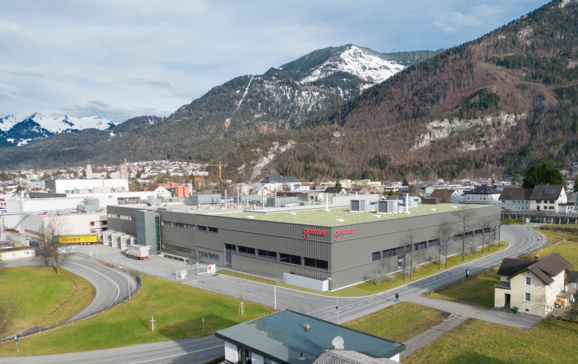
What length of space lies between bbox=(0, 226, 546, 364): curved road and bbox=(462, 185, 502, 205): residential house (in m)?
61.1

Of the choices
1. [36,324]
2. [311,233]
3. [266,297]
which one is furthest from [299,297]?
[36,324]

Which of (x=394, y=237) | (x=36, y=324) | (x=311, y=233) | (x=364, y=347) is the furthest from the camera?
(x=394, y=237)

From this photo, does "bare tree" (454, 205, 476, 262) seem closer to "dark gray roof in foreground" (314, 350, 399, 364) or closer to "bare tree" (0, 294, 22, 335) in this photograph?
"dark gray roof in foreground" (314, 350, 399, 364)

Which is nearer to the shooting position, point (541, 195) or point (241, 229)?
point (241, 229)

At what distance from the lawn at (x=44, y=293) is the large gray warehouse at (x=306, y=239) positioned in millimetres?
15828

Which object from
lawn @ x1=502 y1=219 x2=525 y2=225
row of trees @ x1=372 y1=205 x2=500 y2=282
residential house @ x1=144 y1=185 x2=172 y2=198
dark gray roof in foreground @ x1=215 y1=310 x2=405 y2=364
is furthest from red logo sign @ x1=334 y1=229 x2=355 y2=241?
residential house @ x1=144 y1=185 x2=172 y2=198

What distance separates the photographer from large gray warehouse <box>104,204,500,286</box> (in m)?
43.5

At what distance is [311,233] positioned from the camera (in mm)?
43719

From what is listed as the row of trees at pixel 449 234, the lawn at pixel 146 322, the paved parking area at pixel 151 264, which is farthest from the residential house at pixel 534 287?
the paved parking area at pixel 151 264

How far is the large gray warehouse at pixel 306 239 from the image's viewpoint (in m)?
43.5

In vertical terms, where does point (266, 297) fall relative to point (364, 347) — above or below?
below

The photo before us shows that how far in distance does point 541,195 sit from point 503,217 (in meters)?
12.3

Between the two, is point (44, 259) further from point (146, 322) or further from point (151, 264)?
point (146, 322)

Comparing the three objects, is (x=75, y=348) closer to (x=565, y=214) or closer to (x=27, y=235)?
(x=27, y=235)
